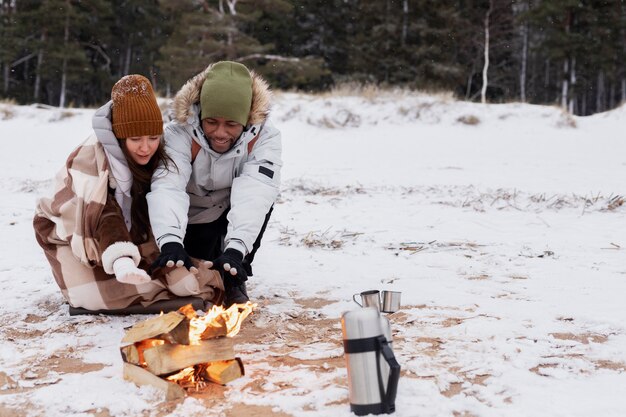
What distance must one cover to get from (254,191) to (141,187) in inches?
21.6

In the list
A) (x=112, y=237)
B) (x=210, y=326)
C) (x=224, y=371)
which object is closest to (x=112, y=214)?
(x=112, y=237)

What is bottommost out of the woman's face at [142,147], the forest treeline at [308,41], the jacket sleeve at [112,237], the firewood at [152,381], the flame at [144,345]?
the firewood at [152,381]

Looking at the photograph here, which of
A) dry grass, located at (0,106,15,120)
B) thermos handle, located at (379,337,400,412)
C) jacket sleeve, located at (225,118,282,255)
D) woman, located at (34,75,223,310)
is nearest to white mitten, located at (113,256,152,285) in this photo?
woman, located at (34,75,223,310)

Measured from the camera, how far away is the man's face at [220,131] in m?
2.97

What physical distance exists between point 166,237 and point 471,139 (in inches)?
389

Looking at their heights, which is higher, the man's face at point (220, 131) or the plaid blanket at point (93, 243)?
the man's face at point (220, 131)

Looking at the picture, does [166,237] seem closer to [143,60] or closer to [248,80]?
[248,80]

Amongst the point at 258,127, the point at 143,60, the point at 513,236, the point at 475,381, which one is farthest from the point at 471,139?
the point at 143,60

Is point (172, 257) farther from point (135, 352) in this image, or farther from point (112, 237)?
point (135, 352)

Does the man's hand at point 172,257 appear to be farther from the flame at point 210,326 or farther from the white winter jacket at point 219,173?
the flame at point 210,326

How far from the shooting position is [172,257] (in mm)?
2621

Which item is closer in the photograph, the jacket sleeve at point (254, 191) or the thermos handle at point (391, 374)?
the thermos handle at point (391, 374)

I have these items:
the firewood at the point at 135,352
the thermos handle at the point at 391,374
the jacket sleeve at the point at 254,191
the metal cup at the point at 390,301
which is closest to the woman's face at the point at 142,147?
the jacket sleeve at the point at 254,191

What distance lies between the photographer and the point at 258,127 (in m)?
3.13
